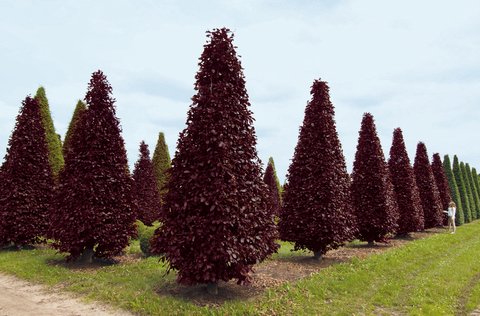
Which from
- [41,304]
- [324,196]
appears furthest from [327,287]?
[41,304]

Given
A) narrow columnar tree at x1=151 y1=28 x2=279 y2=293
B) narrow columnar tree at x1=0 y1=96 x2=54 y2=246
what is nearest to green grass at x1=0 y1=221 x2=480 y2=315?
narrow columnar tree at x1=151 y1=28 x2=279 y2=293

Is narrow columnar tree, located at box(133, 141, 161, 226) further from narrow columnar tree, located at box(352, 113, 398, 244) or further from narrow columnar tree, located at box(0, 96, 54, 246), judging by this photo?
narrow columnar tree, located at box(352, 113, 398, 244)

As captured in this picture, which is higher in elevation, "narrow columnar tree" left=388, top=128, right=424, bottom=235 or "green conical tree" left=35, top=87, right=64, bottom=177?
"green conical tree" left=35, top=87, right=64, bottom=177

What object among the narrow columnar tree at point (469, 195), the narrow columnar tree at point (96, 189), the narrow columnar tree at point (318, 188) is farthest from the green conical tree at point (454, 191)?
the narrow columnar tree at point (96, 189)

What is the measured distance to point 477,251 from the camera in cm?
1452

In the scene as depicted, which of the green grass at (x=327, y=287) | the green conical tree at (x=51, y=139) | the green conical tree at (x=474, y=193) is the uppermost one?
the green conical tree at (x=51, y=139)

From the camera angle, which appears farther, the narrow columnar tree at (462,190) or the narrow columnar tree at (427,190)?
the narrow columnar tree at (462,190)

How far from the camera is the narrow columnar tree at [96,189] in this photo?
A: 10781mm

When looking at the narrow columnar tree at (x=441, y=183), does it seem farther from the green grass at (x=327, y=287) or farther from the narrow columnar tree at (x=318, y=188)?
the narrow columnar tree at (x=318, y=188)

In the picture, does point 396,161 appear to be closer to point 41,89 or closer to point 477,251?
point 477,251

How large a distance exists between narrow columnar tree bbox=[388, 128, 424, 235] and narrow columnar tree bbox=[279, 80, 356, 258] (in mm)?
9369

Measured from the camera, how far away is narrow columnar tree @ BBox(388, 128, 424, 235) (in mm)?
20147

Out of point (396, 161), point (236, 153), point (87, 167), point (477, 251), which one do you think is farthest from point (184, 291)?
point (396, 161)

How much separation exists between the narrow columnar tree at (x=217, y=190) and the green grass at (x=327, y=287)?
2.95 feet
